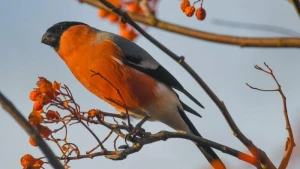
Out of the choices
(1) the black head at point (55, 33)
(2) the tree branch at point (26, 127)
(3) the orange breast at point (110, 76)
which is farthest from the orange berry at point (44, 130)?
(1) the black head at point (55, 33)

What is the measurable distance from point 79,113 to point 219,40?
0.71 m

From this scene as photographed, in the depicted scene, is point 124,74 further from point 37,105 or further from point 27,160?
point 27,160

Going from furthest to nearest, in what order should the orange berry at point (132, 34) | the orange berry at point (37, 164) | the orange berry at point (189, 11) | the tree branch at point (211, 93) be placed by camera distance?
the orange berry at point (132, 34) < the orange berry at point (189, 11) < the orange berry at point (37, 164) < the tree branch at point (211, 93)

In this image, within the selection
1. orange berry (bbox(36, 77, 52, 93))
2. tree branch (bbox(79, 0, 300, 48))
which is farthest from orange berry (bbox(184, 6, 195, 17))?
orange berry (bbox(36, 77, 52, 93))

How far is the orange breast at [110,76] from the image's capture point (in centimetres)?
396

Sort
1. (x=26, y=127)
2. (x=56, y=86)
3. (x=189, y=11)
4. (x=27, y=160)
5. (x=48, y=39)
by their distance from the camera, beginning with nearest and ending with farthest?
1. (x=26, y=127)
2. (x=27, y=160)
3. (x=56, y=86)
4. (x=189, y=11)
5. (x=48, y=39)

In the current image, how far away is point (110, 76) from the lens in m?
4.02

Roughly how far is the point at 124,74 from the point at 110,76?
0.43 ft

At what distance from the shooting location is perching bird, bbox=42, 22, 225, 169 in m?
4.01

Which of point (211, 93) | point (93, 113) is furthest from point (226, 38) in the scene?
point (93, 113)

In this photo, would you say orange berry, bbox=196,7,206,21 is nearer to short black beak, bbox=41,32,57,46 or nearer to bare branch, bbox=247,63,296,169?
bare branch, bbox=247,63,296,169

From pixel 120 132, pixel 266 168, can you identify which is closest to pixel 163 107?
pixel 120 132

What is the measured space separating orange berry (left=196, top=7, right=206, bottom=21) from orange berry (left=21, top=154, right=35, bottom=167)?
111 cm

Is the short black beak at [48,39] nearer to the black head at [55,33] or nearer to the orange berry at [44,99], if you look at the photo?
the black head at [55,33]
